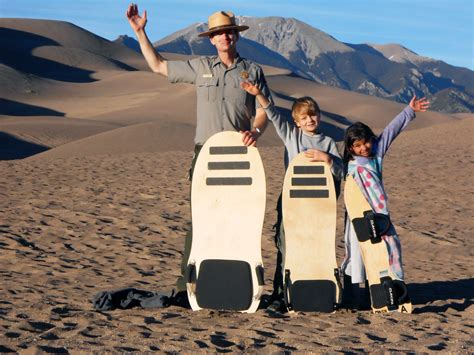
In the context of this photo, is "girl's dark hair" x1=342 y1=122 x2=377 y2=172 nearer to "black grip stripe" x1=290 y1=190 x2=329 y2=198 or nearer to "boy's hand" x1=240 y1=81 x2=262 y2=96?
"black grip stripe" x1=290 y1=190 x2=329 y2=198

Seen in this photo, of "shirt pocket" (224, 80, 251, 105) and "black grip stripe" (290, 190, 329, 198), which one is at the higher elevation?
"shirt pocket" (224, 80, 251, 105)

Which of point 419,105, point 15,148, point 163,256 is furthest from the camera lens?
point 15,148

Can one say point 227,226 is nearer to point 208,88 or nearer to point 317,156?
point 317,156

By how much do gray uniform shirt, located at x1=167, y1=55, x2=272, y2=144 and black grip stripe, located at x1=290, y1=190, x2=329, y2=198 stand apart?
0.58 meters

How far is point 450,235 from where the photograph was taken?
11414 mm

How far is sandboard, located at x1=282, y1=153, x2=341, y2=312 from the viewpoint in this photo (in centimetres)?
594

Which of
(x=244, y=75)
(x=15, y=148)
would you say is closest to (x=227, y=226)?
(x=244, y=75)

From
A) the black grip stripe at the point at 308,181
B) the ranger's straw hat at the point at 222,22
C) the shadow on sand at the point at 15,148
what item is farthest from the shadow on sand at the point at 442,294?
the shadow on sand at the point at 15,148

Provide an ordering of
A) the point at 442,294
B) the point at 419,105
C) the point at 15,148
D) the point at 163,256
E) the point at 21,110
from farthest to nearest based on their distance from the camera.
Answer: the point at 21,110
the point at 15,148
the point at 163,256
the point at 442,294
the point at 419,105

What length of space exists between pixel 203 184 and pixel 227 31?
3.35ft

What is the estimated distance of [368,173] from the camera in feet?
20.0

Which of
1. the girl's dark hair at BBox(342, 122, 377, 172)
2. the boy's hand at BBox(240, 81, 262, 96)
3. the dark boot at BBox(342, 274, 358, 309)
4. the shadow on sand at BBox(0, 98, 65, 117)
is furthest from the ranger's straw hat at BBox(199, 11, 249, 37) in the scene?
the shadow on sand at BBox(0, 98, 65, 117)

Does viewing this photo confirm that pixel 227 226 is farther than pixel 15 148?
No

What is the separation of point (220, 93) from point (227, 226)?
2.91 ft
